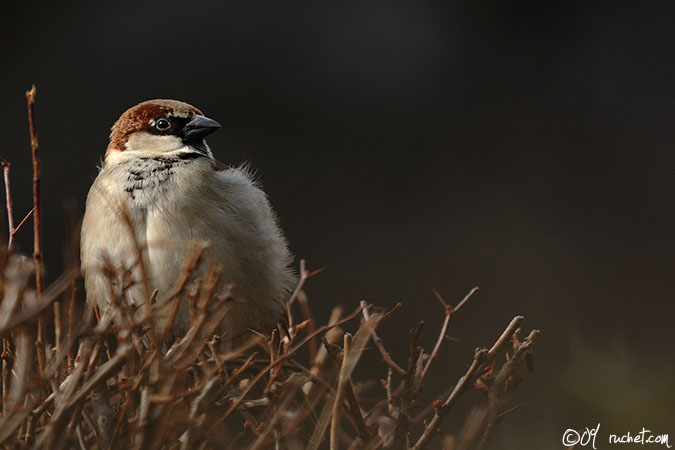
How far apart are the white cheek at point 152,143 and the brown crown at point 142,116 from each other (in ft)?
0.05

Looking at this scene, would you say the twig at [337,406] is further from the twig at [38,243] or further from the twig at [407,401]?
the twig at [38,243]

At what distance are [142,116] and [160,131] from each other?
0.21 feet

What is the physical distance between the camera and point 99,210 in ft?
5.56

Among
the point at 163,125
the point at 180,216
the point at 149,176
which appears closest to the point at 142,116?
the point at 163,125

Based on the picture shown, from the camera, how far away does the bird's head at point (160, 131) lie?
5.90 feet

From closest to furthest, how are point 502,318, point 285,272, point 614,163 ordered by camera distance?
point 285,272
point 502,318
point 614,163

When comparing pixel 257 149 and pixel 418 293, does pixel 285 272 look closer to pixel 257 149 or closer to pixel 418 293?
pixel 418 293

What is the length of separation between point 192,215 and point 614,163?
6.84ft

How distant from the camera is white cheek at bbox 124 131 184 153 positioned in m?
1.79

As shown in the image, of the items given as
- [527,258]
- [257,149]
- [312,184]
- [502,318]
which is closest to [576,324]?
[502,318]

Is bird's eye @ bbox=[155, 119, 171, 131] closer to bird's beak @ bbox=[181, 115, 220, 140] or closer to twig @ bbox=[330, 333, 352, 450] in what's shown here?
bird's beak @ bbox=[181, 115, 220, 140]

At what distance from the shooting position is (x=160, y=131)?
1825 millimetres

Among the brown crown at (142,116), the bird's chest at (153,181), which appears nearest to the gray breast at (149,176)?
the bird's chest at (153,181)

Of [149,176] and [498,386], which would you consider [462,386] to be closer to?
[498,386]
